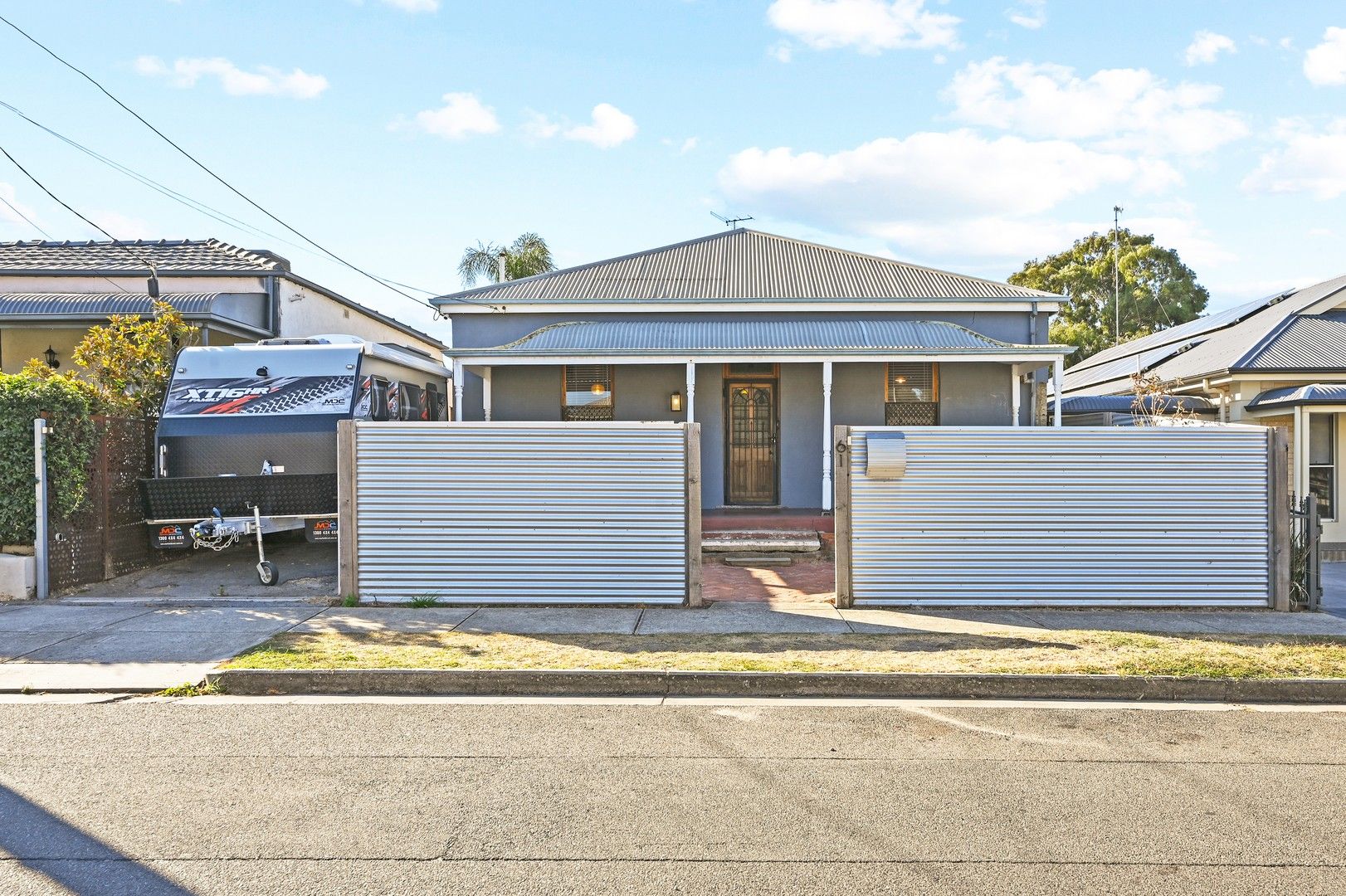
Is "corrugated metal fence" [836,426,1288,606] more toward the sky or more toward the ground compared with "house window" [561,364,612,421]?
more toward the ground

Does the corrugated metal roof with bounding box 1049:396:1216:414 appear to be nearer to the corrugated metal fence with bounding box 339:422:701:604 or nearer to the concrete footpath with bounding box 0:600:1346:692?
the concrete footpath with bounding box 0:600:1346:692

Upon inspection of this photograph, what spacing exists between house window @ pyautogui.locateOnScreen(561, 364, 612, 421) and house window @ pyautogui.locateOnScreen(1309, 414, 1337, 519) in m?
11.7

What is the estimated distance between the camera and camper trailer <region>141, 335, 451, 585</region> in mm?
10562

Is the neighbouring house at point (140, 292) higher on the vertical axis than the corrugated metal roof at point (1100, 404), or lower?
higher

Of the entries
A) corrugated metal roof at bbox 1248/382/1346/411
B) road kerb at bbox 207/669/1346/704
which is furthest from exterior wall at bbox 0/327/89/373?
corrugated metal roof at bbox 1248/382/1346/411

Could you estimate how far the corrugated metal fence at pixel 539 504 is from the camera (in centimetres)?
952

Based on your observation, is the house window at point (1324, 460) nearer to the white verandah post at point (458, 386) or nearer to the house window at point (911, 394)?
the house window at point (911, 394)

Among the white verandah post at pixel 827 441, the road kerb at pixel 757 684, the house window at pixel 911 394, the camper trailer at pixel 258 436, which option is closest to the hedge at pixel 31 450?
the camper trailer at pixel 258 436

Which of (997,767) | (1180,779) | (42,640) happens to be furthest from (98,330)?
(1180,779)

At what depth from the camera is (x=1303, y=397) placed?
47.2ft

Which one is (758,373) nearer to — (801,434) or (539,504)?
(801,434)

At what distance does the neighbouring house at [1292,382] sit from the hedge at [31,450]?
15.2 meters

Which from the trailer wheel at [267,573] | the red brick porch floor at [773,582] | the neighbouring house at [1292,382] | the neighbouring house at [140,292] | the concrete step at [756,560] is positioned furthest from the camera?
the neighbouring house at [140,292]

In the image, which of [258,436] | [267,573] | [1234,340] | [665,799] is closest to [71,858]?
[665,799]
